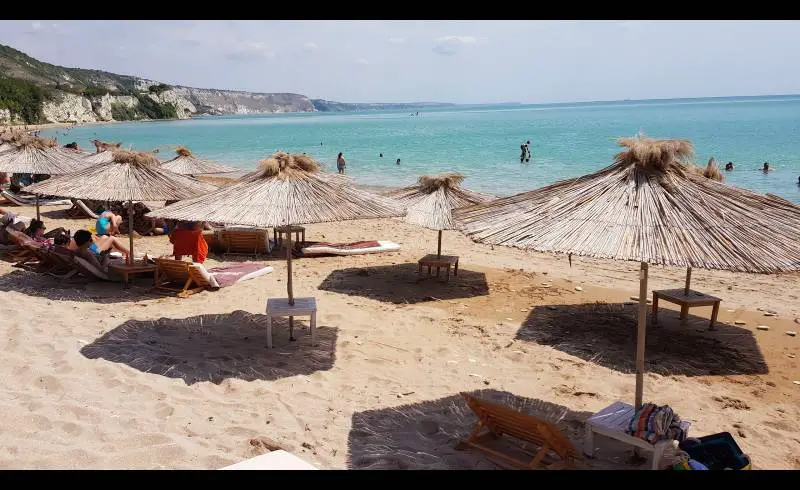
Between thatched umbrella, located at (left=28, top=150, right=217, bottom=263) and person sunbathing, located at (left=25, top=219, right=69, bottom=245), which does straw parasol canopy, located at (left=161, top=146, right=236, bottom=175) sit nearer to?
person sunbathing, located at (left=25, top=219, right=69, bottom=245)

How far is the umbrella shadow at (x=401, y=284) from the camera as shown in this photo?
8891mm

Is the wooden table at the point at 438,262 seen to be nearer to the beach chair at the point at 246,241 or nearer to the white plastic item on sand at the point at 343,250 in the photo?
the white plastic item on sand at the point at 343,250

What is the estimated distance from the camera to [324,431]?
4.70 metres

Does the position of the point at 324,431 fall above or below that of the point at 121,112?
below

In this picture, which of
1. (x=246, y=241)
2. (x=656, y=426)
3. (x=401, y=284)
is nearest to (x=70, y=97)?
(x=246, y=241)

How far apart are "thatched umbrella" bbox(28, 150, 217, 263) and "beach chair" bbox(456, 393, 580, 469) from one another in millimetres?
5438

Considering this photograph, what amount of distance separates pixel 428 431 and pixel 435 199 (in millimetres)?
5561

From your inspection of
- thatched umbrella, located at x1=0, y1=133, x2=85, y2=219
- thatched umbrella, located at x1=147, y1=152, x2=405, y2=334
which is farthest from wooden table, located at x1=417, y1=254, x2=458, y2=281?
thatched umbrella, located at x1=0, y1=133, x2=85, y2=219

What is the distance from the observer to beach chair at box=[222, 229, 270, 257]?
11.4 meters
